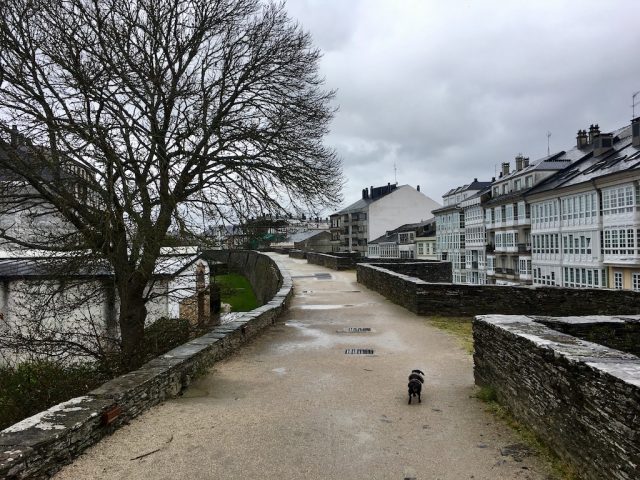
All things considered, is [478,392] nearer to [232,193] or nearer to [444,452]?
[444,452]

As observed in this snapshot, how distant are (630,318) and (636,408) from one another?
4.54 metres

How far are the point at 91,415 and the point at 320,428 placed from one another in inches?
88.3

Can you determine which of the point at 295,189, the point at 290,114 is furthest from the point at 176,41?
the point at 295,189

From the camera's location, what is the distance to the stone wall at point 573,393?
3387 millimetres

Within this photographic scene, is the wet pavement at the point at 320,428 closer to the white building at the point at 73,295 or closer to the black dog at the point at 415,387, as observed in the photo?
the black dog at the point at 415,387

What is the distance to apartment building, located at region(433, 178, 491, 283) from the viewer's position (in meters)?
61.8

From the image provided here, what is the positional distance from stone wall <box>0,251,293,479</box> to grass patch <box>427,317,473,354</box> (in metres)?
4.87

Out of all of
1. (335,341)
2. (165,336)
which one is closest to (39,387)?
(165,336)

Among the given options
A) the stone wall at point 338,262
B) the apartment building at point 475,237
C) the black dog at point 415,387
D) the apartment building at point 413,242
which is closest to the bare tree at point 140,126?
the black dog at point 415,387

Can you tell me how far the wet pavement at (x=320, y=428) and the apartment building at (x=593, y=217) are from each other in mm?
29642

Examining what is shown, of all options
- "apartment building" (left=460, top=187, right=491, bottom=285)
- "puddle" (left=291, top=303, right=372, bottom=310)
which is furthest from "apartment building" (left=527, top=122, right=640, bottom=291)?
"puddle" (left=291, top=303, right=372, bottom=310)

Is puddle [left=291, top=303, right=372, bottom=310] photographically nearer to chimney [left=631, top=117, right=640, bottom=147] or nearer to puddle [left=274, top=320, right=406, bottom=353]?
puddle [left=274, top=320, right=406, bottom=353]

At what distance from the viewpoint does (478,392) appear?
6.52 meters

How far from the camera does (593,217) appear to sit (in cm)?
3662
